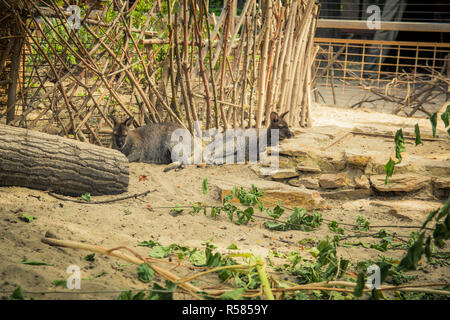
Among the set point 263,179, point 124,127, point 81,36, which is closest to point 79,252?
point 263,179

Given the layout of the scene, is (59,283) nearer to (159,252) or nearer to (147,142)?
(159,252)

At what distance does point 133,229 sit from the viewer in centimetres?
321

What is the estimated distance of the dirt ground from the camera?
212 cm

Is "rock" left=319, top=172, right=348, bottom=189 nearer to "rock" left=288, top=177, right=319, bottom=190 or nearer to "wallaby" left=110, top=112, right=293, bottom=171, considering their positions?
"rock" left=288, top=177, right=319, bottom=190

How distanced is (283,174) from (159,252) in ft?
8.46

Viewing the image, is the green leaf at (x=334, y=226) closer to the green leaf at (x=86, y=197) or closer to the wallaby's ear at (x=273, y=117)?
the green leaf at (x=86, y=197)

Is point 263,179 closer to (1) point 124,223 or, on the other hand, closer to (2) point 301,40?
(1) point 124,223

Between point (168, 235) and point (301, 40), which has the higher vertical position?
point (301, 40)

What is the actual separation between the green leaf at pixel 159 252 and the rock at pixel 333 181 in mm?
2604

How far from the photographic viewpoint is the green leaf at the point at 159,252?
2.68 m

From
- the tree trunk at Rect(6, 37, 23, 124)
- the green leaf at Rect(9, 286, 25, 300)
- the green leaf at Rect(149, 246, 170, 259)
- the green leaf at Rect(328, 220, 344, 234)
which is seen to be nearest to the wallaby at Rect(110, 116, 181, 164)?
the tree trunk at Rect(6, 37, 23, 124)

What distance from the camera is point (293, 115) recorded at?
7273 millimetres

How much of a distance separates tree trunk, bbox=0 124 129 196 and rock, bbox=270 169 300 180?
1830 millimetres
